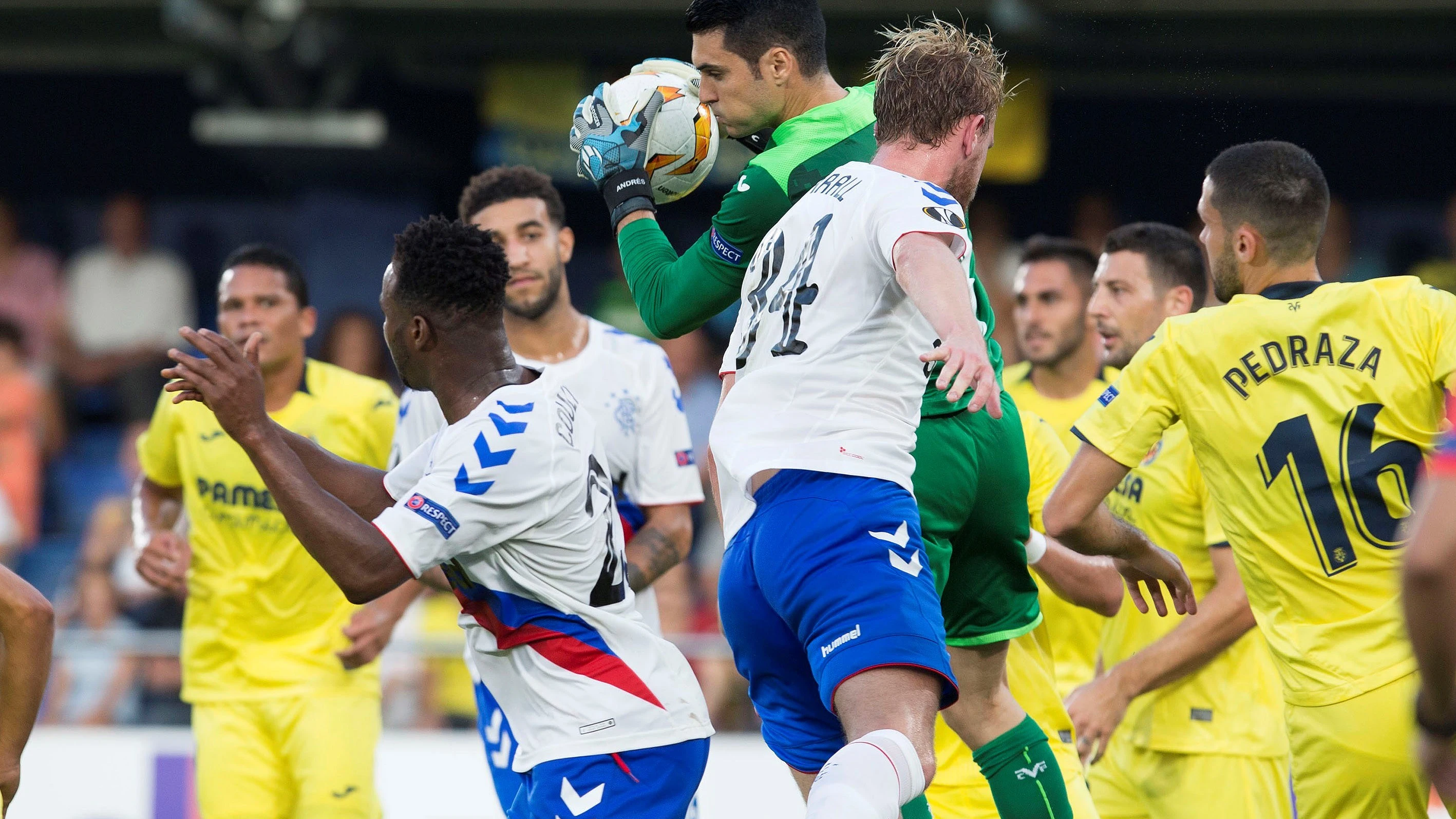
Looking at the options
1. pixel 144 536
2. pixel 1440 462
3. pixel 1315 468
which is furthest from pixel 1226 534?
pixel 144 536

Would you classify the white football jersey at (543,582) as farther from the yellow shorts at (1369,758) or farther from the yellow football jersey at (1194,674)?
the yellow football jersey at (1194,674)

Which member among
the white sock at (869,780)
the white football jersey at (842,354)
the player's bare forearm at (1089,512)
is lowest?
the white sock at (869,780)

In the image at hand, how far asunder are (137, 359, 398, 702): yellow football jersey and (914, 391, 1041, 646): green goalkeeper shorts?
9.78 feet

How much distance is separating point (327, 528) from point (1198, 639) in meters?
3.01

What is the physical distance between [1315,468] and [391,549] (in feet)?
8.28

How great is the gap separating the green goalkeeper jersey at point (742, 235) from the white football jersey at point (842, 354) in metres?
0.40

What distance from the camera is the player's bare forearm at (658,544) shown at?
19.2ft

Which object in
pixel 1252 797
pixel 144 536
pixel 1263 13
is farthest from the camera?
pixel 1263 13

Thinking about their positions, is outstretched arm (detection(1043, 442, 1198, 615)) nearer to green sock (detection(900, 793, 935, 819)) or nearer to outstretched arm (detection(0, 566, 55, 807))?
green sock (detection(900, 793, 935, 819))

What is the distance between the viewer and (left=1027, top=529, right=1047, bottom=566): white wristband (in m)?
4.79

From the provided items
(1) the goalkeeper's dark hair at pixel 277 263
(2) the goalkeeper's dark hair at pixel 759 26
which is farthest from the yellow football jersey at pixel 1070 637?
(1) the goalkeeper's dark hair at pixel 277 263

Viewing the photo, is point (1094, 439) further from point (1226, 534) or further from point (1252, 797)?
point (1252, 797)

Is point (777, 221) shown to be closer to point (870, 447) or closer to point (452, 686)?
point (870, 447)

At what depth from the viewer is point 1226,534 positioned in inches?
185
